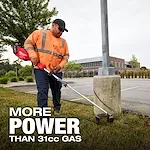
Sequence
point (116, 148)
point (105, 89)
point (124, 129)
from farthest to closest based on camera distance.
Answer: point (105, 89), point (124, 129), point (116, 148)

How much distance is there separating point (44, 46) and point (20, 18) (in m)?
16.5

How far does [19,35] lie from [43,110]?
16.9m

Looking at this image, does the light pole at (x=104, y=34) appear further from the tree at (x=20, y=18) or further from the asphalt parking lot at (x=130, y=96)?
the tree at (x=20, y=18)

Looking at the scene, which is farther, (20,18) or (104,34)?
(20,18)

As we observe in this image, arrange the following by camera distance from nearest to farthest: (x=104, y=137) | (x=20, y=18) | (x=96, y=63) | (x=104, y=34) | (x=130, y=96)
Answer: (x=104, y=137), (x=104, y=34), (x=130, y=96), (x=20, y=18), (x=96, y=63)

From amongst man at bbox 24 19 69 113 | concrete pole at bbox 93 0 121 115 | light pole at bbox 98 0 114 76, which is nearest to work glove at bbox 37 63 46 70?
man at bbox 24 19 69 113

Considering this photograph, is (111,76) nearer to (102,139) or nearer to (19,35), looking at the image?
(102,139)

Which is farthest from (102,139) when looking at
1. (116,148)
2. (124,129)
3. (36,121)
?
(36,121)

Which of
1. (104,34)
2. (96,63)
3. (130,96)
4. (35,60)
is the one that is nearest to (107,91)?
(104,34)

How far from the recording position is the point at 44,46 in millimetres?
3990

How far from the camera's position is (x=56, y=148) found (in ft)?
8.43

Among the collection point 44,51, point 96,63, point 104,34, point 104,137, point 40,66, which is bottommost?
point 104,137

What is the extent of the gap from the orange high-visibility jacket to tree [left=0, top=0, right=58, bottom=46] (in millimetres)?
15885

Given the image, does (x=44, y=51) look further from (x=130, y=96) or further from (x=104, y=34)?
(x=130, y=96)
